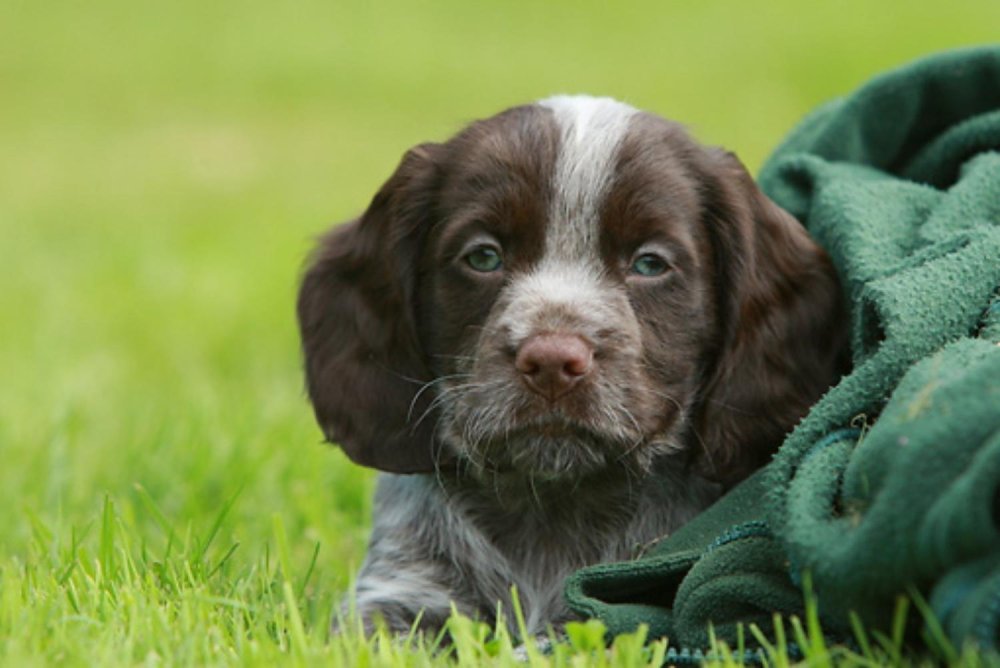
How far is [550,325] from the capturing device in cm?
367

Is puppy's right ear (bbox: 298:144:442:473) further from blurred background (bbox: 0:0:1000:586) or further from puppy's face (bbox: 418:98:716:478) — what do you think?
blurred background (bbox: 0:0:1000:586)

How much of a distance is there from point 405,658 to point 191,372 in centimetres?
495

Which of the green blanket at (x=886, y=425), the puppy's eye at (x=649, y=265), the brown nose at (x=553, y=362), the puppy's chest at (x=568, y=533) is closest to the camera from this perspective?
the green blanket at (x=886, y=425)

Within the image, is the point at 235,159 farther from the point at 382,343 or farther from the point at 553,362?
the point at 553,362

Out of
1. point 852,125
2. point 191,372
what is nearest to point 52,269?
point 191,372

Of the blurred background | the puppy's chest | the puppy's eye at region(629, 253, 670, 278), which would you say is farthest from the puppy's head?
the blurred background

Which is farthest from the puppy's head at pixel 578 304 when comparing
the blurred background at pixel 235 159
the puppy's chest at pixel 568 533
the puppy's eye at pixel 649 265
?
the blurred background at pixel 235 159

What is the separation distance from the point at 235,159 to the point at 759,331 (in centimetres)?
1187

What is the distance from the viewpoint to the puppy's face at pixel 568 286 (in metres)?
3.71

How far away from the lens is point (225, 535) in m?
4.74

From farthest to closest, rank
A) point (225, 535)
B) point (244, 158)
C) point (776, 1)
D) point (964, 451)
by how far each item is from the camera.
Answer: point (776, 1)
point (244, 158)
point (225, 535)
point (964, 451)

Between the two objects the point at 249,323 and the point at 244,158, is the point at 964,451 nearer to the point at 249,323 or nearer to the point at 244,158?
the point at 249,323

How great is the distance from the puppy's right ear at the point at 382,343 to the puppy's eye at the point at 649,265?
56 centimetres

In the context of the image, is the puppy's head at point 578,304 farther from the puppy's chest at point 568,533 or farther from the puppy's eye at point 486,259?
the puppy's chest at point 568,533
